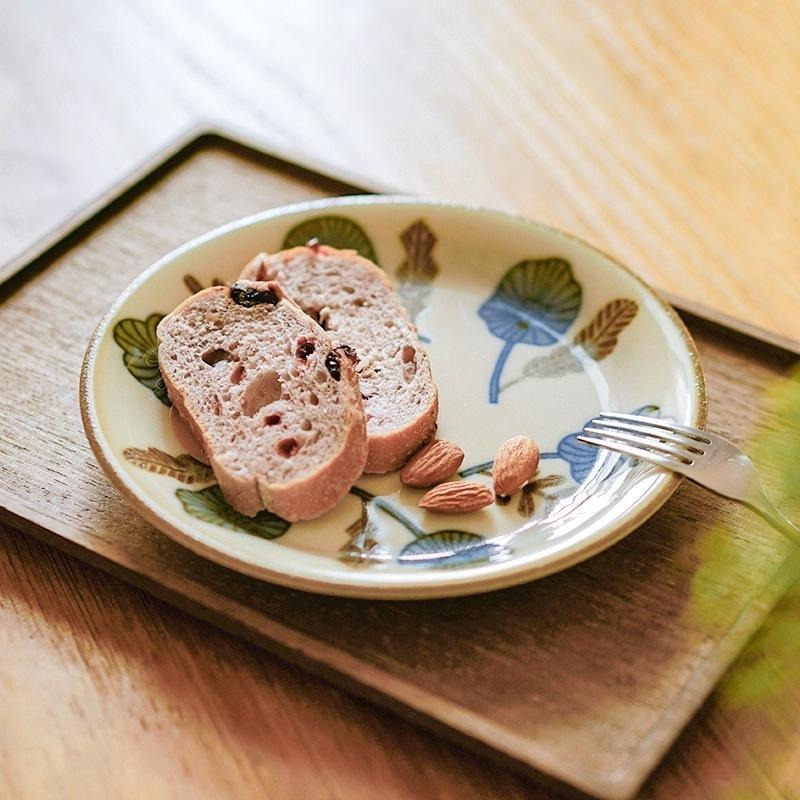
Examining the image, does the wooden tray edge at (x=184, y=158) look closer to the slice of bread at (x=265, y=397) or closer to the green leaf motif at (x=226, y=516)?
the slice of bread at (x=265, y=397)

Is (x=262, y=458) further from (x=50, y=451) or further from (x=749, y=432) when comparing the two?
(x=749, y=432)

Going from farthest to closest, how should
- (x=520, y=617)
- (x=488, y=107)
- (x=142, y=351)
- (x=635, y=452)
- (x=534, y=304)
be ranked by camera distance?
1. (x=488, y=107)
2. (x=534, y=304)
3. (x=142, y=351)
4. (x=635, y=452)
5. (x=520, y=617)

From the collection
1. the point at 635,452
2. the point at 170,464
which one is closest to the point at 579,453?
the point at 635,452

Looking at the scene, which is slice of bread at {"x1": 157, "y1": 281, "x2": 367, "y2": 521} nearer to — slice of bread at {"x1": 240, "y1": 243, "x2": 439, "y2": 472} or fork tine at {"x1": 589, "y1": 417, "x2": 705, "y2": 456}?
slice of bread at {"x1": 240, "y1": 243, "x2": 439, "y2": 472}

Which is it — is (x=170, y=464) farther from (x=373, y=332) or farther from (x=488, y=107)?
(x=488, y=107)

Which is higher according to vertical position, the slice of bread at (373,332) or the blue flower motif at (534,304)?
the blue flower motif at (534,304)

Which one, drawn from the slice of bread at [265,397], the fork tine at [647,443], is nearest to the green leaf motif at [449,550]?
the slice of bread at [265,397]
